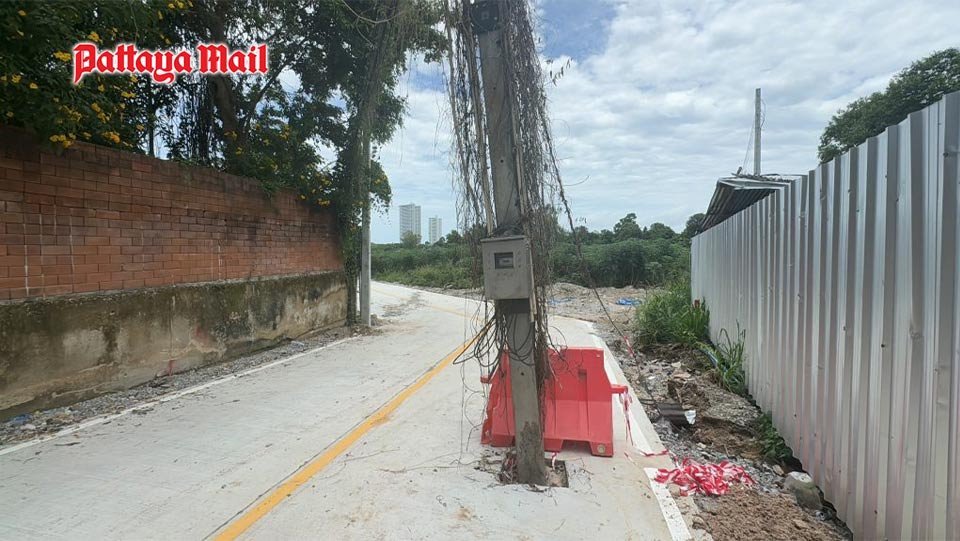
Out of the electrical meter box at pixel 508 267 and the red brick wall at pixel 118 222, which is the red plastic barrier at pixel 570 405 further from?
the red brick wall at pixel 118 222

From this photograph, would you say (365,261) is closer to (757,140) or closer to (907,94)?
(757,140)

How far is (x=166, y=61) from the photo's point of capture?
7.86 metres

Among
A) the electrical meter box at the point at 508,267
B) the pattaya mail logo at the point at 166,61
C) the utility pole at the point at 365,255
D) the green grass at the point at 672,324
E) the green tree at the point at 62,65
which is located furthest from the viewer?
the utility pole at the point at 365,255

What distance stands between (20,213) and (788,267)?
7.61 m

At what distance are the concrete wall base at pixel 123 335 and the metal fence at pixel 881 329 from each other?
7296mm

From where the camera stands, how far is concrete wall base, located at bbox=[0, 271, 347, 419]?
5199 millimetres

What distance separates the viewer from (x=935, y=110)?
7.66 ft

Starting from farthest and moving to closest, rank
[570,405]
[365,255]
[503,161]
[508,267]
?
[365,255] → [570,405] → [503,161] → [508,267]

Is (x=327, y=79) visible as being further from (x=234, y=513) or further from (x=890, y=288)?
(x=890, y=288)

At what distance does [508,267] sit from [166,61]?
24.6 ft

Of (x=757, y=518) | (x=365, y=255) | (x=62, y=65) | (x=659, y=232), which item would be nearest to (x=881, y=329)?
(x=757, y=518)

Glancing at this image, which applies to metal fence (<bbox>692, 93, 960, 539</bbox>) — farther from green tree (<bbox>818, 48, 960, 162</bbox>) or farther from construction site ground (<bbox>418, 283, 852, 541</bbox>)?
green tree (<bbox>818, 48, 960, 162</bbox>)

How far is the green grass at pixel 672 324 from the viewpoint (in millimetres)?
9000

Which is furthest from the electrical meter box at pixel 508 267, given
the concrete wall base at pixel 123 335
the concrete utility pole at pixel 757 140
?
the concrete utility pole at pixel 757 140
